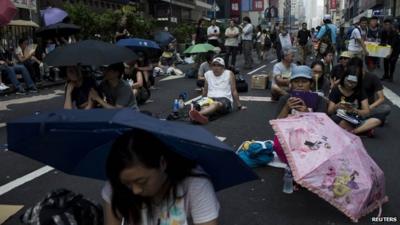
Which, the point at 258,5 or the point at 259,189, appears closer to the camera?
the point at 259,189

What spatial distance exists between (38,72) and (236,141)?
33.4 feet

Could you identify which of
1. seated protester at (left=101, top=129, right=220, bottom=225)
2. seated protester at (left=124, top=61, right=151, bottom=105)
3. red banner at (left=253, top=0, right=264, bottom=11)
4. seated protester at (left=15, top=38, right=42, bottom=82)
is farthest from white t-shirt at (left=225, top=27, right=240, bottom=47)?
red banner at (left=253, top=0, right=264, bottom=11)

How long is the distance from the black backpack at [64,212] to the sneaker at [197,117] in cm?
529

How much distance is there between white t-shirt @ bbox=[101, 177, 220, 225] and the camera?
2092 mm

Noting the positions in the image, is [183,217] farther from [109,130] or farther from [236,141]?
[236,141]

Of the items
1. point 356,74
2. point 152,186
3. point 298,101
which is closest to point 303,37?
point 356,74

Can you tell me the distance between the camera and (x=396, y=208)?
4266mm

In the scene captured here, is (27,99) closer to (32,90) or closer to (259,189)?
(32,90)

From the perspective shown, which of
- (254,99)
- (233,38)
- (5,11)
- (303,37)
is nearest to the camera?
(5,11)

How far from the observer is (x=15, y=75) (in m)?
13.4

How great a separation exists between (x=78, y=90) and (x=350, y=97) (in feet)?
11.6

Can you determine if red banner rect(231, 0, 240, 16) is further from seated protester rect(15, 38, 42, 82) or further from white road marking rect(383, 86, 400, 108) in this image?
white road marking rect(383, 86, 400, 108)

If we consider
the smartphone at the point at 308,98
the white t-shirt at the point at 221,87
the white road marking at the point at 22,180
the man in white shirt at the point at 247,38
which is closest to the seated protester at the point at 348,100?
the smartphone at the point at 308,98

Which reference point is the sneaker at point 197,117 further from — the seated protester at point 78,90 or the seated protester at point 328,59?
the seated protester at point 328,59
